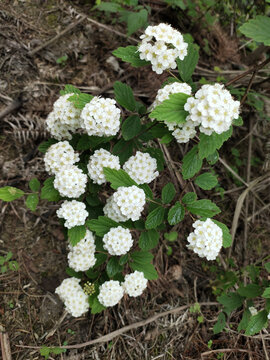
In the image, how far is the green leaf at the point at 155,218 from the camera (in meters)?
2.44

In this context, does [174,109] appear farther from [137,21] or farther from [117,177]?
[137,21]

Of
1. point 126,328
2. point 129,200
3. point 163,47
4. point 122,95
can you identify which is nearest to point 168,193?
point 129,200

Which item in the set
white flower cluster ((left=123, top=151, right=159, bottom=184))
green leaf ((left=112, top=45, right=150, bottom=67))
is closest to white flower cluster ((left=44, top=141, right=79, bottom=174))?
white flower cluster ((left=123, top=151, right=159, bottom=184))

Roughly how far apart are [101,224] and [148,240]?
17.0 inches

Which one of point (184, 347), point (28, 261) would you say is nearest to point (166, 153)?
point (28, 261)

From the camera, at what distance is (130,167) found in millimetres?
2480

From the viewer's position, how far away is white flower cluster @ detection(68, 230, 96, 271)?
8.82 feet

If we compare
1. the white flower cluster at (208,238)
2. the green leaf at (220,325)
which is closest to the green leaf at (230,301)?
the green leaf at (220,325)

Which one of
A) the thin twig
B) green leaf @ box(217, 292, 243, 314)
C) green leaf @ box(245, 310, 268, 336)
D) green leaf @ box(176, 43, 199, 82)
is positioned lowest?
the thin twig

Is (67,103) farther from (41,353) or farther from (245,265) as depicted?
(245,265)

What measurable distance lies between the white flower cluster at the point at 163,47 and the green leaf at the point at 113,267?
5.52 feet

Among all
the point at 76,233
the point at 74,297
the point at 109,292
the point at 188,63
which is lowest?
the point at 74,297

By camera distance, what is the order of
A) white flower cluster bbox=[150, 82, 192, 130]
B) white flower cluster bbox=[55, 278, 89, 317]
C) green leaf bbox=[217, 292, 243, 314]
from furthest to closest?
green leaf bbox=[217, 292, 243, 314], white flower cluster bbox=[55, 278, 89, 317], white flower cluster bbox=[150, 82, 192, 130]

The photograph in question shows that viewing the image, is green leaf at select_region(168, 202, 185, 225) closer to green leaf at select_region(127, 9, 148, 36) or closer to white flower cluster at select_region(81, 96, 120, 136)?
white flower cluster at select_region(81, 96, 120, 136)
